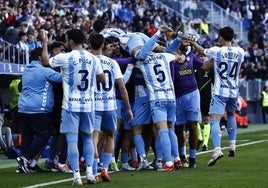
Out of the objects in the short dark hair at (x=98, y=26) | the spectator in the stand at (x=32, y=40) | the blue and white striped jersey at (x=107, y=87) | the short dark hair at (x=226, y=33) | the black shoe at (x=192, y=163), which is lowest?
the black shoe at (x=192, y=163)

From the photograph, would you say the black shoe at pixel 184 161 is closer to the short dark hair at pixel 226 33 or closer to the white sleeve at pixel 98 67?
the short dark hair at pixel 226 33

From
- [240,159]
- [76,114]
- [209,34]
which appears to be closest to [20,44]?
[240,159]

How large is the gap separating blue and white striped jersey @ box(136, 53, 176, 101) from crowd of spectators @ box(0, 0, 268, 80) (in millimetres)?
6509

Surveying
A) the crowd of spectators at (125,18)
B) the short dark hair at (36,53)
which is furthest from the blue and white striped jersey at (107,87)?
the crowd of spectators at (125,18)

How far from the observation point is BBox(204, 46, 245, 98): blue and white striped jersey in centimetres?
1775

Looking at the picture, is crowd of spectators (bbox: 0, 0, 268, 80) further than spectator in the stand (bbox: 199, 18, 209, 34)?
No

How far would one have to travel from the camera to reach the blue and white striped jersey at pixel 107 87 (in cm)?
1499

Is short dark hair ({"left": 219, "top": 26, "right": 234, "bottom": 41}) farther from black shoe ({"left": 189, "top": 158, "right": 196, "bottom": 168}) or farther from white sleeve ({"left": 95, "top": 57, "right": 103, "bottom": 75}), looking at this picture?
white sleeve ({"left": 95, "top": 57, "right": 103, "bottom": 75})

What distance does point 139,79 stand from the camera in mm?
16828

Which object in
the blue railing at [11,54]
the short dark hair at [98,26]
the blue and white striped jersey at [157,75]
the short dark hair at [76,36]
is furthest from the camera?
the blue railing at [11,54]

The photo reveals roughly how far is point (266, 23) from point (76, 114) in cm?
3466

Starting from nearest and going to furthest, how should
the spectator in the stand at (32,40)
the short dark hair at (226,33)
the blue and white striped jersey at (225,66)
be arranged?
the short dark hair at (226,33) < the blue and white striped jersey at (225,66) < the spectator in the stand at (32,40)

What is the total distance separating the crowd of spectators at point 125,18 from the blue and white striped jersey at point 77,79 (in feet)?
28.5

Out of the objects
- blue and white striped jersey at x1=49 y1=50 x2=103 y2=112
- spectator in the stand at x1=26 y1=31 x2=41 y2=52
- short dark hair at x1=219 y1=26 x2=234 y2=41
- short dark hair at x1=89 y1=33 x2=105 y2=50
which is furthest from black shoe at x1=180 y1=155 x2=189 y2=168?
spectator in the stand at x1=26 y1=31 x2=41 y2=52
